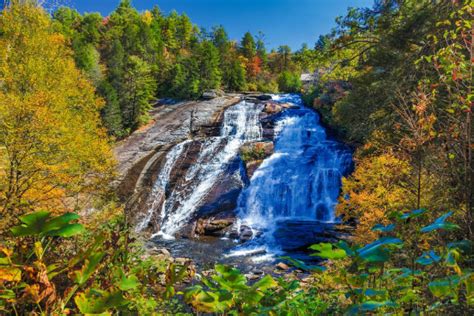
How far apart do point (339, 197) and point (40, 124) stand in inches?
533

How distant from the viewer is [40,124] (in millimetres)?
9648

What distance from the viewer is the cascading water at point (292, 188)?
59.7 feet

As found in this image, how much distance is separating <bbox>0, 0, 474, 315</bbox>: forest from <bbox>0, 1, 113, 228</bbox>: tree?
69mm

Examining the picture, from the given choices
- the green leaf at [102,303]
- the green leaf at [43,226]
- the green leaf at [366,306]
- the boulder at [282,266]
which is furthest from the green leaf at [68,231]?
the boulder at [282,266]

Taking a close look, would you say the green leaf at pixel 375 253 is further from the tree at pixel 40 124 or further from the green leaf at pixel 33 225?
the tree at pixel 40 124

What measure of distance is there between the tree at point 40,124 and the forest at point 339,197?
69mm

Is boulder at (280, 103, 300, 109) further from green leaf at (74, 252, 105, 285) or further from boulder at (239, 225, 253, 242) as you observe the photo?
green leaf at (74, 252, 105, 285)

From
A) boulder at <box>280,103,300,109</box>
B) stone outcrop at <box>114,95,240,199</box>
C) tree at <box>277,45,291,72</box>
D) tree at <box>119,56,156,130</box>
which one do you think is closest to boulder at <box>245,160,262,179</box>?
stone outcrop at <box>114,95,240,199</box>

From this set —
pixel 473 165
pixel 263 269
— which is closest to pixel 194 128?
pixel 263 269

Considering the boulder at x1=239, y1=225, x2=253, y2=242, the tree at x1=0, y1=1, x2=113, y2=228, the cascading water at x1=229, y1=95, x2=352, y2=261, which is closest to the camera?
the tree at x1=0, y1=1, x2=113, y2=228

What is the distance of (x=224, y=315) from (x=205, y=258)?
41.5 feet

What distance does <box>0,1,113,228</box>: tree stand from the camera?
942 cm

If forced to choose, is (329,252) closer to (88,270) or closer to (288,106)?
(88,270)

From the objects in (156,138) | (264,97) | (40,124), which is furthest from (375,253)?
(264,97)
